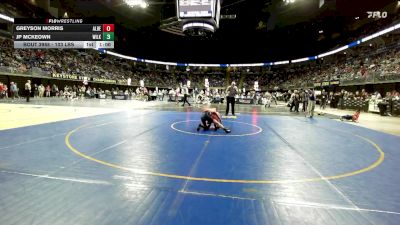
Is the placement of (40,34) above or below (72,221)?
above

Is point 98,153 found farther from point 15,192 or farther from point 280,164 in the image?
point 280,164

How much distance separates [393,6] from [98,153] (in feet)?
141

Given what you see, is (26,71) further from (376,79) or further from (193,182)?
(376,79)

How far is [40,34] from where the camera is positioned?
14.3m

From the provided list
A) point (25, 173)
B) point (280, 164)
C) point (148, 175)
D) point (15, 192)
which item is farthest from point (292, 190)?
point (25, 173)
